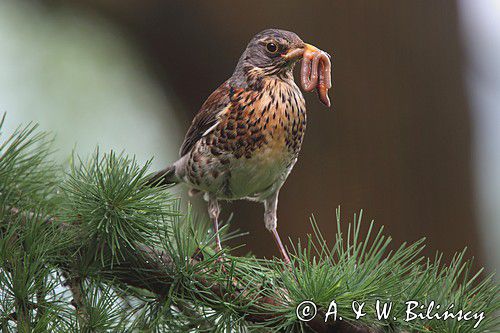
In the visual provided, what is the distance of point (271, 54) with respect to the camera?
232 centimetres

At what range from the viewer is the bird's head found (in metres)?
2.24

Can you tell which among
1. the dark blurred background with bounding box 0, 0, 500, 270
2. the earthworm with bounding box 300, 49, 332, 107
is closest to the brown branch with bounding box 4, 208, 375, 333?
the earthworm with bounding box 300, 49, 332, 107

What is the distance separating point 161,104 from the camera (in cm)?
434

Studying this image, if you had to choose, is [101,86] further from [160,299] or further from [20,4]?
[160,299]

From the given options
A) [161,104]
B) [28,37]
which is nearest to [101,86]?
[28,37]

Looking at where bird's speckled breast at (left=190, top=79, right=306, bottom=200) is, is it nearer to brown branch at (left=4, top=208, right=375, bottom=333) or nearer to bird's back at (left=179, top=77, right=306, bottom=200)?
bird's back at (left=179, top=77, right=306, bottom=200)

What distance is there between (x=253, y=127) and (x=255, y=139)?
0.13 feet

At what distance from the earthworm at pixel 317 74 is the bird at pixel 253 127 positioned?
185 mm

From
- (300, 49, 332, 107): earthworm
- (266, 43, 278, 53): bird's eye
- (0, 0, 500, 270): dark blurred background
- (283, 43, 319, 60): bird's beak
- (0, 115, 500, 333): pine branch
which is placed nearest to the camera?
(0, 115, 500, 333): pine branch

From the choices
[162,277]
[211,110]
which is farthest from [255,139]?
[162,277]

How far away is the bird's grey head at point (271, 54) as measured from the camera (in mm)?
2240

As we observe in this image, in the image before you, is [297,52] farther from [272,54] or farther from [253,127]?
[253,127]

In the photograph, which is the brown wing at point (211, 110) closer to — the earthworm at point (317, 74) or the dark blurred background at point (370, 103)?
the earthworm at point (317, 74)

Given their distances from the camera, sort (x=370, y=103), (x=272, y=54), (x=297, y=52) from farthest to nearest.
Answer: (x=370, y=103) → (x=272, y=54) → (x=297, y=52)
